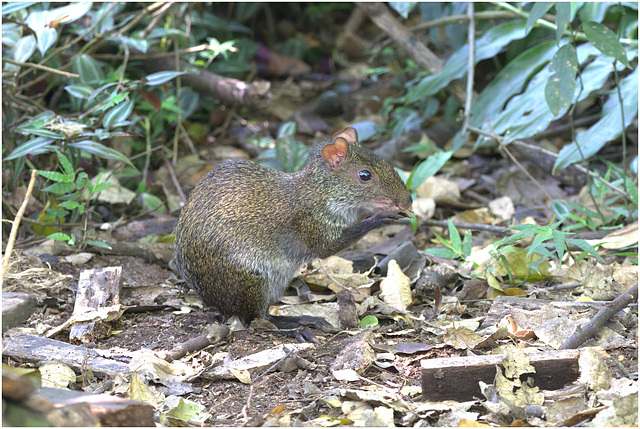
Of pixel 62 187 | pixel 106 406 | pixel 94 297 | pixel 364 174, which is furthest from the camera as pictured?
pixel 62 187

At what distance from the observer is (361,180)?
4.33 meters

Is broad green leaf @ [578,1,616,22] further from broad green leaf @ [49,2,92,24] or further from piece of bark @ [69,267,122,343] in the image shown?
piece of bark @ [69,267,122,343]

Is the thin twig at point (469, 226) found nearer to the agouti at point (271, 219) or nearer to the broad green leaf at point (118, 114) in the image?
the agouti at point (271, 219)

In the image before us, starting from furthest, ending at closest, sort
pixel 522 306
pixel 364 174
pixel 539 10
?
1. pixel 539 10
2. pixel 364 174
3. pixel 522 306

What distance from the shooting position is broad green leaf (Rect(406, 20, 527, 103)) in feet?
20.4

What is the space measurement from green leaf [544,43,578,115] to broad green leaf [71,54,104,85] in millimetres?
3685

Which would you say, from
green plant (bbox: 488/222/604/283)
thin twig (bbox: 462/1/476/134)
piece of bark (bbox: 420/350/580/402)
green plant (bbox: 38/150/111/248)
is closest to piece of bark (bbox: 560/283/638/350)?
piece of bark (bbox: 420/350/580/402)

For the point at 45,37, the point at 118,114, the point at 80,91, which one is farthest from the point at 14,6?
the point at 118,114

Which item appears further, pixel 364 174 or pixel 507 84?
pixel 507 84

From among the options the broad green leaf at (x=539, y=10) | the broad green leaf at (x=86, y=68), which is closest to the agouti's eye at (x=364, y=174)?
the broad green leaf at (x=539, y=10)

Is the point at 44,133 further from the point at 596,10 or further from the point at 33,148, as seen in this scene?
the point at 596,10

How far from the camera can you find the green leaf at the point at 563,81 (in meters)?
4.63

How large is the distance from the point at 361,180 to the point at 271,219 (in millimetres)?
644

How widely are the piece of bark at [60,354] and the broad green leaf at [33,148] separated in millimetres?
1580
